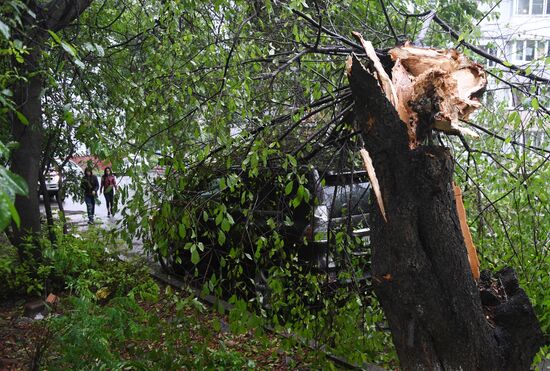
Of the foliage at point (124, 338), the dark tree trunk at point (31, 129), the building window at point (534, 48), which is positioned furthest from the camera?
the dark tree trunk at point (31, 129)

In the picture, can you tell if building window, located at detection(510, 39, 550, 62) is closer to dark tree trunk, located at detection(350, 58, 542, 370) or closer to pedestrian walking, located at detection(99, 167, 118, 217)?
dark tree trunk, located at detection(350, 58, 542, 370)

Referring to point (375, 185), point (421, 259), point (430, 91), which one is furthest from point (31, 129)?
point (421, 259)

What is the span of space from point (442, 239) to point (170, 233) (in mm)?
1962

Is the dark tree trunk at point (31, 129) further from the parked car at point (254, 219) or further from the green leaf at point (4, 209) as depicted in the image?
the green leaf at point (4, 209)

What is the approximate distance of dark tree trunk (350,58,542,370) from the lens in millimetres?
2447

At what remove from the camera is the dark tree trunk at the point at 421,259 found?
245 cm

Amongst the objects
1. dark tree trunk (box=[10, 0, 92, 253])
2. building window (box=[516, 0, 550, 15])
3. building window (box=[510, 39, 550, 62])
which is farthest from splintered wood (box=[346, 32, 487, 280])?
building window (box=[516, 0, 550, 15])

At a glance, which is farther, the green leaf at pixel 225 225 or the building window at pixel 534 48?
the building window at pixel 534 48

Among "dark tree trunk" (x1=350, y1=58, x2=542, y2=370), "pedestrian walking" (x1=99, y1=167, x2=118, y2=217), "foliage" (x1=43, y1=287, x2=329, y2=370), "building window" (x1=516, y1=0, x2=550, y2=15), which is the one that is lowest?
"foliage" (x1=43, y1=287, x2=329, y2=370)

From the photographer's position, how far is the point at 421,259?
247 centimetres

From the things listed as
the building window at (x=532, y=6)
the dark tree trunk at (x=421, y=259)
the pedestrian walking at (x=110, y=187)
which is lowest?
the dark tree trunk at (x=421, y=259)

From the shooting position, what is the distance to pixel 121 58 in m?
6.61

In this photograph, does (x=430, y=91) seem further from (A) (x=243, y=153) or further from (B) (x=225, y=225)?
(A) (x=243, y=153)

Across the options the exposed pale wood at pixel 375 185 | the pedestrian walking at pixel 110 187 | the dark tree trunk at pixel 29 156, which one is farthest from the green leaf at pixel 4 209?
the dark tree trunk at pixel 29 156
